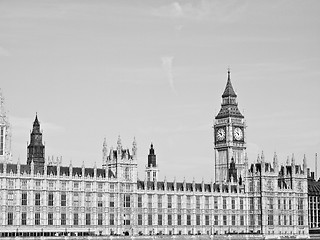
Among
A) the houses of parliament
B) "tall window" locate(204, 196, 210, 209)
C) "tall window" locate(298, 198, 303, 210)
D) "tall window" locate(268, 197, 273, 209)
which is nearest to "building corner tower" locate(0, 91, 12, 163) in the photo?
the houses of parliament

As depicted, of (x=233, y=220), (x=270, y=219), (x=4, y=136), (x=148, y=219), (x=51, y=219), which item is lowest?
(x=233, y=220)

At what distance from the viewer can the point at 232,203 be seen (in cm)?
18388

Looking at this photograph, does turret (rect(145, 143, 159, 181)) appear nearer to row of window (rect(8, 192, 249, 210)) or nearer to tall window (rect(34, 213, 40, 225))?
row of window (rect(8, 192, 249, 210))

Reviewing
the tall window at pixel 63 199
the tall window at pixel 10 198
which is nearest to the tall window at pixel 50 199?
the tall window at pixel 63 199

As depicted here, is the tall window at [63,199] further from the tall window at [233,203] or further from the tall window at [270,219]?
the tall window at [270,219]

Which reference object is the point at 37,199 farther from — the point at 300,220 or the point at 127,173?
the point at 300,220

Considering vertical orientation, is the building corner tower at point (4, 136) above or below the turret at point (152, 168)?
above

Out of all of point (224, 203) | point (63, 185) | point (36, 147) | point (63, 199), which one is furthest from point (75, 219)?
point (224, 203)

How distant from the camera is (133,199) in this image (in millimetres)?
164250

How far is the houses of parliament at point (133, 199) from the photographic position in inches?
5866

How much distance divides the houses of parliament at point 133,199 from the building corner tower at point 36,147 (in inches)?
8.3

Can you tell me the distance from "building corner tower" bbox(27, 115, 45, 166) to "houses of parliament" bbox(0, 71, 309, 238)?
0.69ft

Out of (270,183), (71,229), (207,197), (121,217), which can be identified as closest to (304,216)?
(270,183)

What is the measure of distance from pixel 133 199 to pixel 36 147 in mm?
24140
